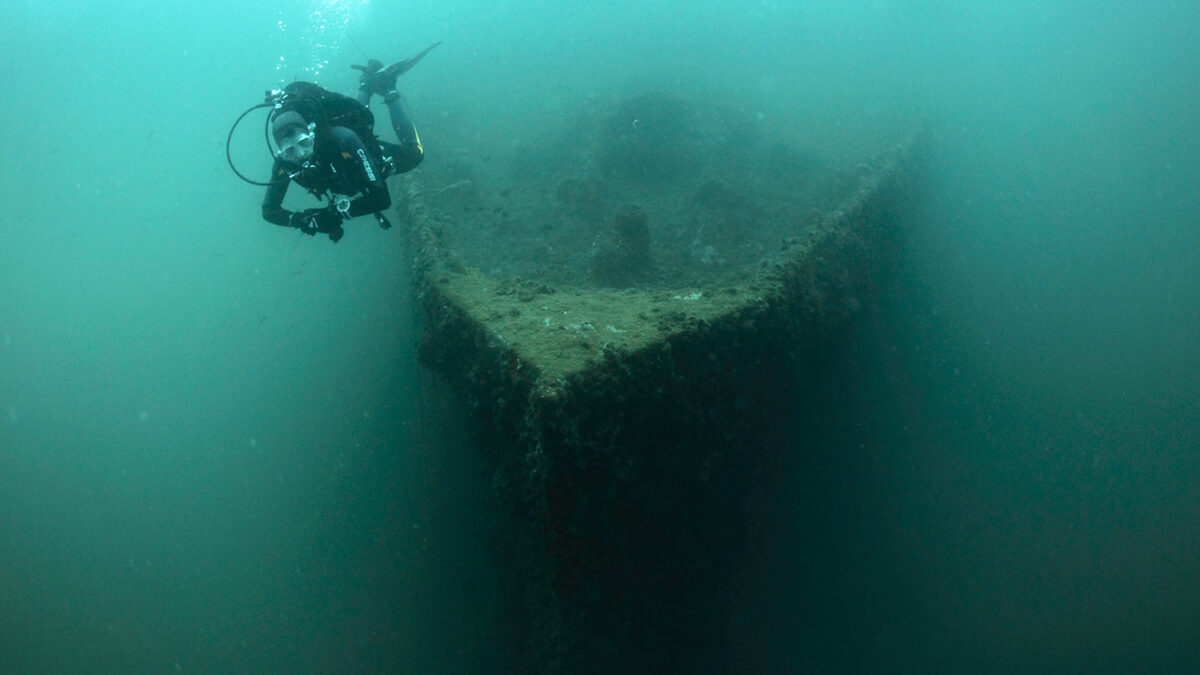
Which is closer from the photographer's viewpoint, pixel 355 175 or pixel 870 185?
pixel 355 175

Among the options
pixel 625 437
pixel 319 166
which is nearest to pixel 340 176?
pixel 319 166

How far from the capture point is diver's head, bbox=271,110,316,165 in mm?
3402

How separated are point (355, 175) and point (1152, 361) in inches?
433

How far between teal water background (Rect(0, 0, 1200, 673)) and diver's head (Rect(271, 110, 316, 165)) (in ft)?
7.44

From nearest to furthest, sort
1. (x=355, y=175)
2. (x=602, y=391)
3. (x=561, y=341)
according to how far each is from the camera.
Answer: (x=602, y=391) → (x=561, y=341) → (x=355, y=175)

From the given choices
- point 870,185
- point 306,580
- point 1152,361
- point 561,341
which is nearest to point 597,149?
point 870,185

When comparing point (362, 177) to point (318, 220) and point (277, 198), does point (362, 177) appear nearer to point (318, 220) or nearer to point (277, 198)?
point (318, 220)

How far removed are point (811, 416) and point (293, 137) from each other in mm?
4468

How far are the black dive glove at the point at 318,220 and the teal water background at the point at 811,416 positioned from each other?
1760mm

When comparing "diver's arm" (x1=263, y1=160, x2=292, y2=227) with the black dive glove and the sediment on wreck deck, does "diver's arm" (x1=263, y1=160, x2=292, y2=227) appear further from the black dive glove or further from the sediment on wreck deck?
the sediment on wreck deck

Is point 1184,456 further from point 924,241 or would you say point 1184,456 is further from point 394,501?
point 394,501

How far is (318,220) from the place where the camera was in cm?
345

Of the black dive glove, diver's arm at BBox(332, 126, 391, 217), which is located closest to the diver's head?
diver's arm at BBox(332, 126, 391, 217)

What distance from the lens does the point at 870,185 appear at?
520 centimetres
